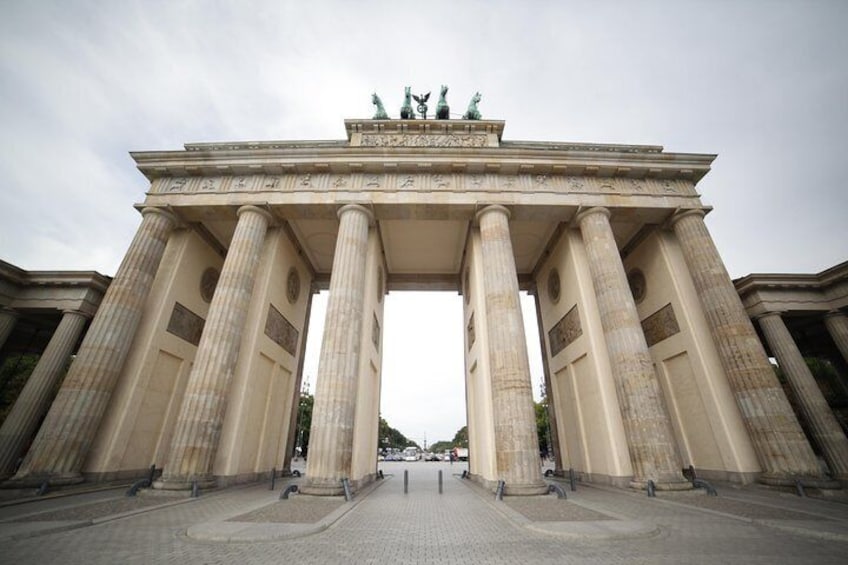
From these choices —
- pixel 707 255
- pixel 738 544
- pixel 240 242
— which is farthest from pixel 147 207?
pixel 707 255

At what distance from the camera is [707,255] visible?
1253cm

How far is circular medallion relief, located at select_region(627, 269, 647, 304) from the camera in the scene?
1524 centimetres

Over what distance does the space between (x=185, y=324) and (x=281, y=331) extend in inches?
151

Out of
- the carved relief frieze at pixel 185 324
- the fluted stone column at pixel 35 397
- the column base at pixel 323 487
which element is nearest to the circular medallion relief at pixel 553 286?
the column base at pixel 323 487

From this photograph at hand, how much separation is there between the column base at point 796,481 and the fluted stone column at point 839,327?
358 inches

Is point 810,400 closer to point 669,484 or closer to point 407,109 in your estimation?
point 669,484

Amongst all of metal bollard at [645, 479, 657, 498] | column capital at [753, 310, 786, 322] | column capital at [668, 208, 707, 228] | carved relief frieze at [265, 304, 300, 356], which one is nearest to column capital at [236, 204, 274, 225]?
carved relief frieze at [265, 304, 300, 356]

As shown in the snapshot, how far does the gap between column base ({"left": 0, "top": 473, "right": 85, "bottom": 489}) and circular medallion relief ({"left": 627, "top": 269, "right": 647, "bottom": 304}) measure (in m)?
22.0

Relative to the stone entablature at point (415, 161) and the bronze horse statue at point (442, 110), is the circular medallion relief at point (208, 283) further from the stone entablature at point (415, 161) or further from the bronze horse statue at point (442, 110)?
the bronze horse statue at point (442, 110)

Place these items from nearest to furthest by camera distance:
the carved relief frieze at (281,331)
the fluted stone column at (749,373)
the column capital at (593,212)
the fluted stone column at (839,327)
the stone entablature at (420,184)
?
the fluted stone column at (749,373), the column capital at (593,212), the stone entablature at (420,184), the carved relief frieze at (281,331), the fluted stone column at (839,327)

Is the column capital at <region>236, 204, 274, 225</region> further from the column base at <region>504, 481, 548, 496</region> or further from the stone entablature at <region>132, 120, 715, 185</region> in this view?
the column base at <region>504, 481, 548, 496</region>

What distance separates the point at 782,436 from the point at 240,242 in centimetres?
1958

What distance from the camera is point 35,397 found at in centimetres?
1199

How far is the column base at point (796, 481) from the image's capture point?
873 cm
